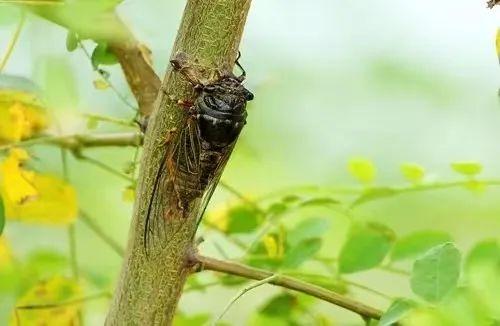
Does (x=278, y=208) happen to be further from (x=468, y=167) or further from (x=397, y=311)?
(x=397, y=311)

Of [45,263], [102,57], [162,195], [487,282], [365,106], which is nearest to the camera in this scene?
[487,282]

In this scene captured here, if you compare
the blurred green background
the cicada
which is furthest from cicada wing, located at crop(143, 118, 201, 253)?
the blurred green background

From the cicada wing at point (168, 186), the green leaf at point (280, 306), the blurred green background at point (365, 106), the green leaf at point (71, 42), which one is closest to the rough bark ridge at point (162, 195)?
the cicada wing at point (168, 186)

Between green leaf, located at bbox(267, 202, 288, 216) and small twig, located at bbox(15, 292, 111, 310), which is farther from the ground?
green leaf, located at bbox(267, 202, 288, 216)

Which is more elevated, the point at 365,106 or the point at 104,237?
the point at 365,106

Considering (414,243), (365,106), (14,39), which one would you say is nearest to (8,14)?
(14,39)

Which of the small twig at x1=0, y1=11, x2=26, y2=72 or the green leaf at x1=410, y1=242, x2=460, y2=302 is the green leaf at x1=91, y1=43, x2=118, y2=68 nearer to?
the small twig at x1=0, y1=11, x2=26, y2=72

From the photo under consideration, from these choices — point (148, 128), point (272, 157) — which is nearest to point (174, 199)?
point (148, 128)
